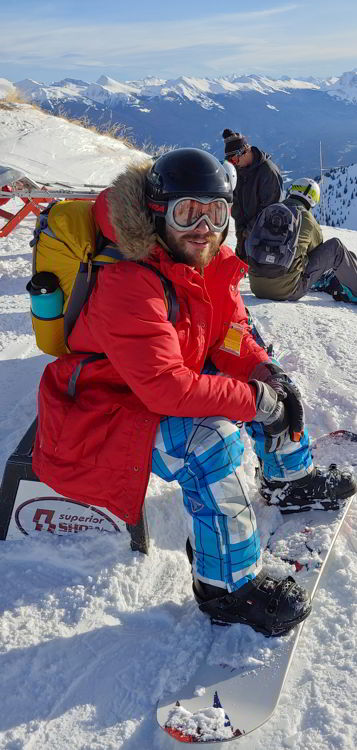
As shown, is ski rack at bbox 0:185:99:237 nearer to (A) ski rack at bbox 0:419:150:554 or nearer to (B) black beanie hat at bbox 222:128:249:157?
(B) black beanie hat at bbox 222:128:249:157

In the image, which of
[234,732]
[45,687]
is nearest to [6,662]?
[45,687]

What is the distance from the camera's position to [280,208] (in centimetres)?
512

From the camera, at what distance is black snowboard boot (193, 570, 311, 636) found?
1939 millimetres

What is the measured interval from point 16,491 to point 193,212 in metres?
1.36

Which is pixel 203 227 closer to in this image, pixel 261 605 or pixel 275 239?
pixel 261 605

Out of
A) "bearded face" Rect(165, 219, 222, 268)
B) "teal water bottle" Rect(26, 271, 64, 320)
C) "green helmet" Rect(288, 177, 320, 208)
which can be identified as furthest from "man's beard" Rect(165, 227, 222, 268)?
"green helmet" Rect(288, 177, 320, 208)

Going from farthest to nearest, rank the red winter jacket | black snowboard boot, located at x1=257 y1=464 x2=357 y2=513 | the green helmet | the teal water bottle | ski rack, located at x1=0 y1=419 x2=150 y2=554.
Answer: the green helmet
black snowboard boot, located at x1=257 y1=464 x2=357 y2=513
ski rack, located at x1=0 y1=419 x2=150 y2=554
the teal water bottle
the red winter jacket

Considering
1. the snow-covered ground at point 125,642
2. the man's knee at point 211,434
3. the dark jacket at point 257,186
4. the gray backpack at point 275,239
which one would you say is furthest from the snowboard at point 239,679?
the dark jacket at point 257,186

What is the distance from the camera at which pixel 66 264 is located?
6.85ft

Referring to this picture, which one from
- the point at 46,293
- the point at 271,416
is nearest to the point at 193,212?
the point at 46,293

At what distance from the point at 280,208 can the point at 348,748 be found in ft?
14.5

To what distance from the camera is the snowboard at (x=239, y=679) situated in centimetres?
168

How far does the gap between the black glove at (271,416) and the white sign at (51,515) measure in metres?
0.73

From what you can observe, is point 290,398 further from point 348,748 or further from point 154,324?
point 348,748
